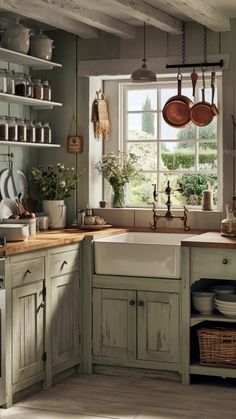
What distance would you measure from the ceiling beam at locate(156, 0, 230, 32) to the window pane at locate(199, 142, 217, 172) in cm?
93

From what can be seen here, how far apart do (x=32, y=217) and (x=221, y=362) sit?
163cm

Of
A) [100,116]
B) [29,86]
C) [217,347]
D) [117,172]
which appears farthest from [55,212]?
[217,347]

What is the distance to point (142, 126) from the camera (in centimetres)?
647

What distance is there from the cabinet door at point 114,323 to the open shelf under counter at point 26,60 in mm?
1767

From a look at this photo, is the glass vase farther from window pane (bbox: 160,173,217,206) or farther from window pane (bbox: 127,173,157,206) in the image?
window pane (bbox: 160,173,217,206)

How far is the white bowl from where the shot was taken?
530cm

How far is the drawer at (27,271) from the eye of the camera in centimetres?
470

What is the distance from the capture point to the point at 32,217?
5.47 meters

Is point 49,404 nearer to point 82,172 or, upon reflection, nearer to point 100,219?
point 100,219

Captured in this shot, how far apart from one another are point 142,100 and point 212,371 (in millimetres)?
2382

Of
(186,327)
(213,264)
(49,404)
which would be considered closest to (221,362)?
(186,327)

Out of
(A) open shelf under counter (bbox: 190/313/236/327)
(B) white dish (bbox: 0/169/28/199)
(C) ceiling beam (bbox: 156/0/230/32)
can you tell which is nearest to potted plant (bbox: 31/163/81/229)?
(B) white dish (bbox: 0/169/28/199)

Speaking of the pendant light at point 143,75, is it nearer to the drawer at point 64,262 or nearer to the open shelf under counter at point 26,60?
the open shelf under counter at point 26,60

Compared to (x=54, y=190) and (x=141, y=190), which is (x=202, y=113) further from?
(x=54, y=190)
